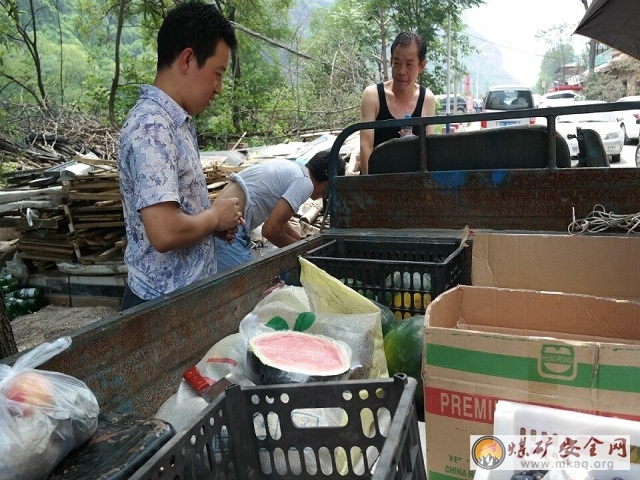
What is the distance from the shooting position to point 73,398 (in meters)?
1.27

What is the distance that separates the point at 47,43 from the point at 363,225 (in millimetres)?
33488

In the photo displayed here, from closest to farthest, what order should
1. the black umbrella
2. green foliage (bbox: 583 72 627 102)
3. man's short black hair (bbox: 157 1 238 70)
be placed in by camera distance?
man's short black hair (bbox: 157 1 238 70), the black umbrella, green foliage (bbox: 583 72 627 102)

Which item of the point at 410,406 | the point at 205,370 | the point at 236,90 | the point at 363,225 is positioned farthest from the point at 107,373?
the point at 236,90

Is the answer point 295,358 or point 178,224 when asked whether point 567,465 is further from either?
point 178,224

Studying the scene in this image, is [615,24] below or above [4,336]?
above

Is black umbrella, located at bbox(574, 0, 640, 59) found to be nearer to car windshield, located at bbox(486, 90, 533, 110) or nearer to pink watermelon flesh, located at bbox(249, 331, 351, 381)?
pink watermelon flesh, located at bbox(249, 331, 351, 381)

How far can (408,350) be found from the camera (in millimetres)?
2062

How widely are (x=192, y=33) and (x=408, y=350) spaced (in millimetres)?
1460

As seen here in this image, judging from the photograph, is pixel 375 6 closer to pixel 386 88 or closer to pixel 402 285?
pixel 386 88

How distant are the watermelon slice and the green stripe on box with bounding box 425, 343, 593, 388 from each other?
1.17 ft

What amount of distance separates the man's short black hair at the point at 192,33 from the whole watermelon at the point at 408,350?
131 cm

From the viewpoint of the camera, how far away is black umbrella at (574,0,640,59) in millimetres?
4742

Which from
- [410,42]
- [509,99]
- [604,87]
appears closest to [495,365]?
[410,42]

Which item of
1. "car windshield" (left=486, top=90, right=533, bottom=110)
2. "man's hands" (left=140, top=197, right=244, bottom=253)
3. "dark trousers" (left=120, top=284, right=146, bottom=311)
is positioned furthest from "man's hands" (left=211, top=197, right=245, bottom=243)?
"car windshield" (left=486, top=90, right=533, bottom=110)
